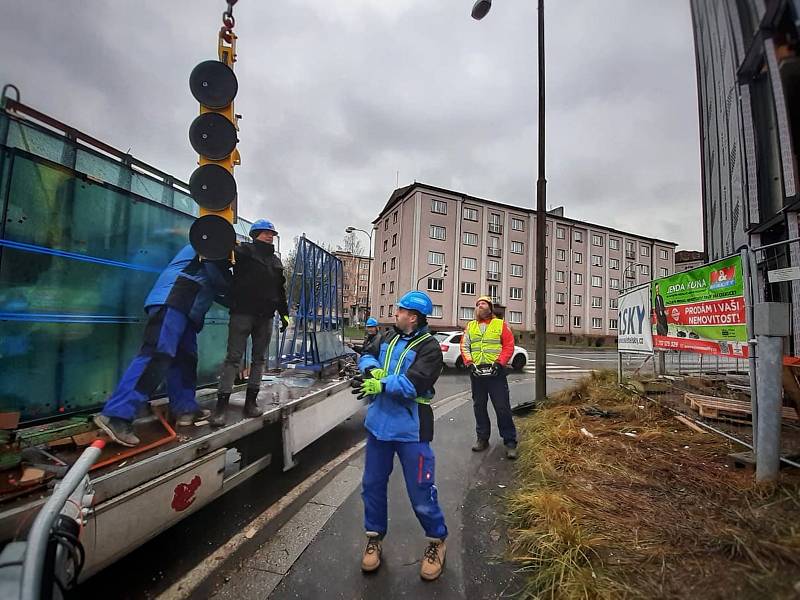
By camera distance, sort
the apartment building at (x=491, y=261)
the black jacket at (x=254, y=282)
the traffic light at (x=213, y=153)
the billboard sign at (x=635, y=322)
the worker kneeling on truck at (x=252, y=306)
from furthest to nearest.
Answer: the apartment building at (x=491, y=261) < the billboard sign at (x=635, y=322) < the black jacket at (x=254, y=282) < the worker kneeling on truck at (x=252, y=306) < the traffic light at (x=213, y=153)

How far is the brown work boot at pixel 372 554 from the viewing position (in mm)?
2357

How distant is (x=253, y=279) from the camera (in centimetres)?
347

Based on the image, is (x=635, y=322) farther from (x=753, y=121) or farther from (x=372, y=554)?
(x=372, y=554)

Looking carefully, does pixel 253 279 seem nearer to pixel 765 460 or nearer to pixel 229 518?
pixel 229 518

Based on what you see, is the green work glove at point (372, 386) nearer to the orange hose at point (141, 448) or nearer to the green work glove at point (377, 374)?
the green work glove at point (377, 374)

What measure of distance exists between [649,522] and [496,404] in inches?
87.6

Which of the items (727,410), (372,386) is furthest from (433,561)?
(727,410)

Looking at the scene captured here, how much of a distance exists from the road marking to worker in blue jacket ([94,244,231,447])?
0.89m

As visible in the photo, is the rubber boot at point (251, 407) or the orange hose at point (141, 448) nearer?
the orange hose at point (141, 448)

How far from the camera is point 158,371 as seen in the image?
2.72 meters

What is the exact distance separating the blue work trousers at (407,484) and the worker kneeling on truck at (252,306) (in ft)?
4.01

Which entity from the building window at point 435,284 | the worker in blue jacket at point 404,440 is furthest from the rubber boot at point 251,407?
the building window at point 435,284

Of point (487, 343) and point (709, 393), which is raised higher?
point (487, 343)

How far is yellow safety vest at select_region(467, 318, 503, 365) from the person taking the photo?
462 centimetres
